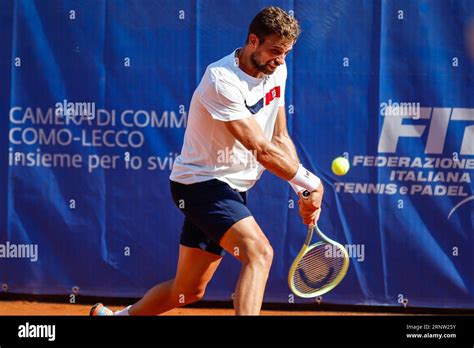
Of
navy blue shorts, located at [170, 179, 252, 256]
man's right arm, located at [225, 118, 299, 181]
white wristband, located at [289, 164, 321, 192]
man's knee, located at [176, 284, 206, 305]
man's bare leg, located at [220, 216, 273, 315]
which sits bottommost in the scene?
man's knee, located at [176, 284, 206, 305]

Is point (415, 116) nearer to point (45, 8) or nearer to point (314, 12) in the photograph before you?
point (314, 12)

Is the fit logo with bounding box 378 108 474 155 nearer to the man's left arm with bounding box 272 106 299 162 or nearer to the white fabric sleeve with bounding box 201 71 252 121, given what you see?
the man's left arm with bounding box 272 106 299 162

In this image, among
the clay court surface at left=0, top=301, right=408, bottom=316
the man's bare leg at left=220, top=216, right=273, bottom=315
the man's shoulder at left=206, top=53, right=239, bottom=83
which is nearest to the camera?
the man's bare leg at left=220, top=216, right=273, bottom=315

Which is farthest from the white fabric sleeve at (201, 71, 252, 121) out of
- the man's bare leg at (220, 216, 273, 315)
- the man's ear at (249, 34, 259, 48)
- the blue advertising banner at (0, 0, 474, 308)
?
the blue advertising banner at (0, 0, 474, 308)

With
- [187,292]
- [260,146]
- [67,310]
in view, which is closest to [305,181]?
[260,146]

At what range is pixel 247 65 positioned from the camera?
4.80m

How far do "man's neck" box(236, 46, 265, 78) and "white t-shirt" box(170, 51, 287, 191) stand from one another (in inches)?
0.9

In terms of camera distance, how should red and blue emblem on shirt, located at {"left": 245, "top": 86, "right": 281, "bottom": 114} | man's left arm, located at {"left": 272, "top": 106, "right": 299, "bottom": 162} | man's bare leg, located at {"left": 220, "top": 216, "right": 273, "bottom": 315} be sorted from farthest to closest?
man's left arm, located at {"left": 272, "top": 106, "right": 299, "bottom": 162}, red and blue emblem on shirt, located at {"left": 245, "top": 86, "right": 281, "bottom": 114}, man's bare leg, located at {"left": 220, "top": 216, "right": 273, "bottom": 315}

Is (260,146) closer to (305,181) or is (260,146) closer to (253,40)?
(305,181)

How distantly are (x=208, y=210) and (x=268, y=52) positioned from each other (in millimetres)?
883

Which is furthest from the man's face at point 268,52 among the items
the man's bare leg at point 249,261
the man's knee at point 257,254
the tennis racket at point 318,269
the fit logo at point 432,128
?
the fit logo at point 432,128

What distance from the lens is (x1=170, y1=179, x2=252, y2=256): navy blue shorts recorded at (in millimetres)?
4688

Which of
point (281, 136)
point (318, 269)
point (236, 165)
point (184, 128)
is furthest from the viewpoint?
point (184, 128)
